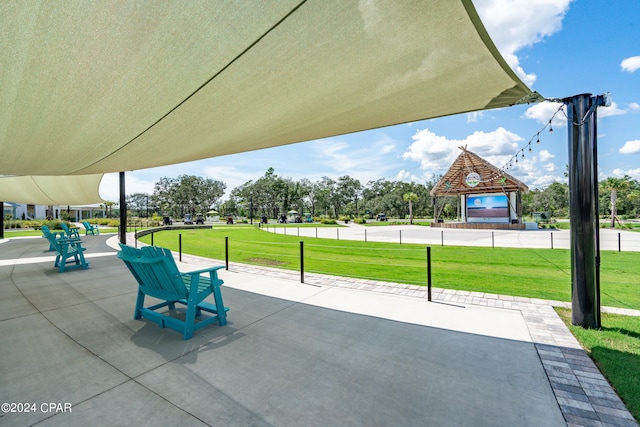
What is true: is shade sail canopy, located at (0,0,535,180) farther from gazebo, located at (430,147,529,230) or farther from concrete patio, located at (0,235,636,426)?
gazebo, located at (430,147,529,230)

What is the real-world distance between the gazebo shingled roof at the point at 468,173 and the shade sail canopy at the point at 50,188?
25611 millimetres

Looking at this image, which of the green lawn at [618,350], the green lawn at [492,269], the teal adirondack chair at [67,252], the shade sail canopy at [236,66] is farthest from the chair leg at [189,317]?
the teal adirondack chair at [67,252]

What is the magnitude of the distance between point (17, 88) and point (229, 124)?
195cm

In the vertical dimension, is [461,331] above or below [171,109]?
below

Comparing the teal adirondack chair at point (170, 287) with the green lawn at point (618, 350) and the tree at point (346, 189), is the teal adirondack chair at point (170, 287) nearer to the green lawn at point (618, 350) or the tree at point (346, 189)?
the green lawn at point (618, 350)

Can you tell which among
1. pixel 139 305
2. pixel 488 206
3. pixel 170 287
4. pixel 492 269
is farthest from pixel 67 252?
pixel 488 206

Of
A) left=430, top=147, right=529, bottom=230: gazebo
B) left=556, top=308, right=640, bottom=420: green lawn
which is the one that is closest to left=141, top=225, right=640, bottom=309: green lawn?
left=556, top=308, right=640, bottom=420: green lawn

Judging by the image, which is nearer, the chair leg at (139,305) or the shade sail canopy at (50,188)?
the chair leg at (139,305)

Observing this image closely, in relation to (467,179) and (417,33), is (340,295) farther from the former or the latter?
(467,179)

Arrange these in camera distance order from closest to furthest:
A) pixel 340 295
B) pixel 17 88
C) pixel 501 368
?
pixel 501 368, pixel 17 88, pixel 340 295

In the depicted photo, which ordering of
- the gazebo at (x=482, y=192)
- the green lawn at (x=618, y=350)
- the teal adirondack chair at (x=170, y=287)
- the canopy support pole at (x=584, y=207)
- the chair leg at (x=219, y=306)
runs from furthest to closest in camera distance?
the gazebo at (x=482, y=192) → the chair leg at (x=219, y=306) → the canopy support pole at (x=584, y=207) → the teal adirondack chair at (x=170, y=287) → the green lawn at (x=618, y=350)

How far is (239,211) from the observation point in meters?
62.4

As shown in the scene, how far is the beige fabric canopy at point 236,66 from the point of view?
179 centimetres

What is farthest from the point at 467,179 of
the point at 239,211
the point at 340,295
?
the point at 239,211
